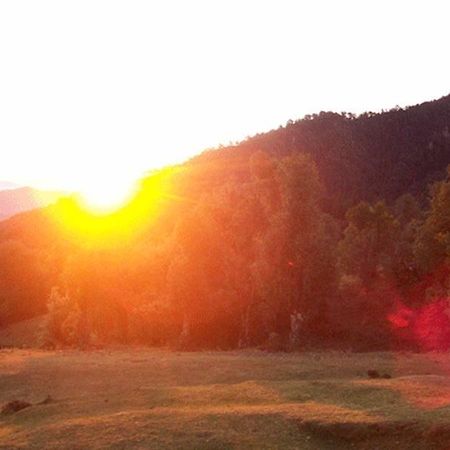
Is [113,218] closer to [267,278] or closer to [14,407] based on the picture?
[267,278]

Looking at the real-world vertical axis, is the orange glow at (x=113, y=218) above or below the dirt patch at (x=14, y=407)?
above

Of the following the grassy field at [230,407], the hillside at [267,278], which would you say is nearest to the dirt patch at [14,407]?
the grassy field at [230,407]

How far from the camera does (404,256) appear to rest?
82.5 metres

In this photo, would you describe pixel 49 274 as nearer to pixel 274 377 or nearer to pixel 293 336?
pixel 293 336

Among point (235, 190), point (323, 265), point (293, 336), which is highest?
point (235, 190)

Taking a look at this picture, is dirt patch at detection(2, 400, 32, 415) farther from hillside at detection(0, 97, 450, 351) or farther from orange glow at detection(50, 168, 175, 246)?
orange glow at detection(50, 168, 175, 246)

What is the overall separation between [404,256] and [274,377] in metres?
48.1

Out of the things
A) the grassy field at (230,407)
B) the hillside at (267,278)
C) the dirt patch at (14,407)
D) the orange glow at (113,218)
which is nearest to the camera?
the grassy field at (230,407)

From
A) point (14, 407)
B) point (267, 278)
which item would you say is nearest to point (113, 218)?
point (267, 278)

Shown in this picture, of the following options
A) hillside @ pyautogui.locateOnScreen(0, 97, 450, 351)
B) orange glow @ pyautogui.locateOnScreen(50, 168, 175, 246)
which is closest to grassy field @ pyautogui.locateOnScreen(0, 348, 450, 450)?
hillside @ pyautogui.locateOnScreen(0, 97, 450, 351)

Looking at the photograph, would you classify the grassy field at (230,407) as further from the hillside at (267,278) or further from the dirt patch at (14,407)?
the hillside at (267,278)

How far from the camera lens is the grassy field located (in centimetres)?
2430

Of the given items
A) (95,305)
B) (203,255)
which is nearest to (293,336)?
(203,255)

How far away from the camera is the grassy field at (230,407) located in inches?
957
